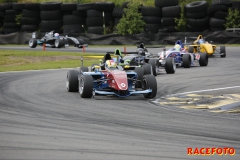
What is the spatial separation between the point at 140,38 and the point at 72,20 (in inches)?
257

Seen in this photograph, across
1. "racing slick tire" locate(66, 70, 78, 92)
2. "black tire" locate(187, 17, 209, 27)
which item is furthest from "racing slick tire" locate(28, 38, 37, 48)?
"racing slick tire" locate(66, 70, 78, 92)

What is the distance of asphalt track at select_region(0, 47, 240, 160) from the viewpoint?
294 inches

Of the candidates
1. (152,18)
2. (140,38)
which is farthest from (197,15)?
(140,38)

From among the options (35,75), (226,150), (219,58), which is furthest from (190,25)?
(226,150)

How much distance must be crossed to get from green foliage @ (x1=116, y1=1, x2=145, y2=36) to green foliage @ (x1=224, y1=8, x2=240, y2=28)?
6.72 meters

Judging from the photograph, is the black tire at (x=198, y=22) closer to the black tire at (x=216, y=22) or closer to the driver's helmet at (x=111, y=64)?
the black tire at (x=216, y=22)

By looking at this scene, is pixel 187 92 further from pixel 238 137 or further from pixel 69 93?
pixel 238 137

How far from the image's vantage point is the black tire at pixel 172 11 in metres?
40.8

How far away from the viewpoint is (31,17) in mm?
46250

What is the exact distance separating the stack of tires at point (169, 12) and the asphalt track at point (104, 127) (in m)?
25.7

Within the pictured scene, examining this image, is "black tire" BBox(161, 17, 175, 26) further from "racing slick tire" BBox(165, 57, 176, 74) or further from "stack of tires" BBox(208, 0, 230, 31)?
"racing slick tire" BBox(165, 57, 176, 74)

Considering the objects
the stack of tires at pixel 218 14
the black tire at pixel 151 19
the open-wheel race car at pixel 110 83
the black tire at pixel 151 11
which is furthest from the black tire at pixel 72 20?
the open-wheel race car at pixel 110 83

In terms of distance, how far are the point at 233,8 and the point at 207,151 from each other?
3313 cm

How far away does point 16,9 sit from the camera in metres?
47.1
